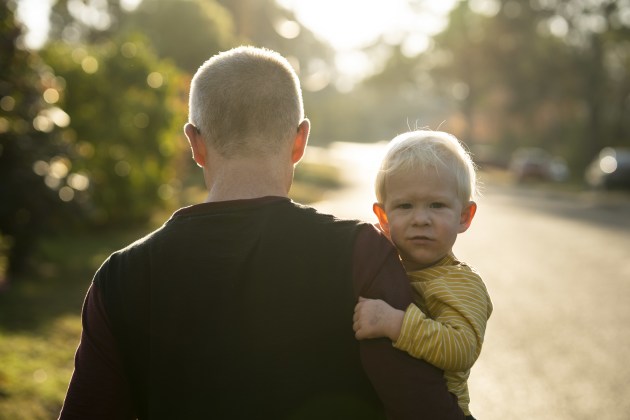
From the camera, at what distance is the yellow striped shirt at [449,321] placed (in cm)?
186

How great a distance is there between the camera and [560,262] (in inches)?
502

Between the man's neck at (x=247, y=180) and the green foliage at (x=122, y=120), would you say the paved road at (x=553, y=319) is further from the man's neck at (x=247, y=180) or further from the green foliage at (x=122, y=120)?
the green foliage at (x=122, y=120)

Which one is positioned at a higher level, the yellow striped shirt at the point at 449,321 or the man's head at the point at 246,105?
the man's head at the point at 246,105

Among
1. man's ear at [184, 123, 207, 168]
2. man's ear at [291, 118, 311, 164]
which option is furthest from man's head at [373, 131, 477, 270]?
man's ear at [184, 123, 207, 168]

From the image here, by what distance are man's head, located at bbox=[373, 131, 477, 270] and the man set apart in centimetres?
45

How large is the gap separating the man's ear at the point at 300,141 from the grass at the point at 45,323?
3606 mm

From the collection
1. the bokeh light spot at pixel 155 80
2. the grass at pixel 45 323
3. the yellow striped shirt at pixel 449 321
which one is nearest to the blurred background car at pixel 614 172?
the bokeh light spot at pixel 155 80

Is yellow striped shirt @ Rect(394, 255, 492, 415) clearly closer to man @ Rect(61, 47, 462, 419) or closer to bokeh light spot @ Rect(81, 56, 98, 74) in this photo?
man @ Rect(61, 47, 462, 419)

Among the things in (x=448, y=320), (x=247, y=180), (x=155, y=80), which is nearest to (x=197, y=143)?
(x=247, y=180)

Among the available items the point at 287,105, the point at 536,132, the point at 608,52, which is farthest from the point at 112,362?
the point at 536,132

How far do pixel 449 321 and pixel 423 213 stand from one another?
36 centimetres

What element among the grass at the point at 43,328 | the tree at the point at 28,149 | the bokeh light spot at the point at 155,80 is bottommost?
the grass at the point at 43,328

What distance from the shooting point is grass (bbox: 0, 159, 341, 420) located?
17.2 feet

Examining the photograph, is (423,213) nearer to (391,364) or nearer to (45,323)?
(391,364)
